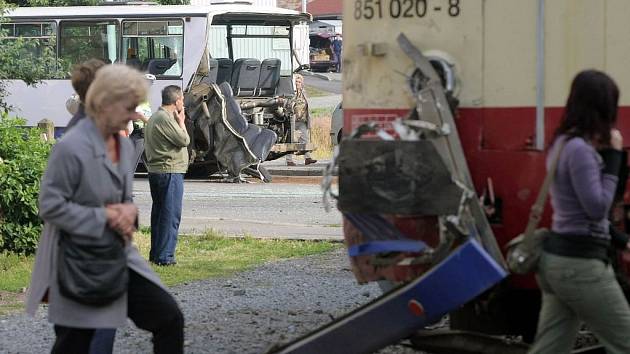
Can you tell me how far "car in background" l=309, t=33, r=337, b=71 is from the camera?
5750cm

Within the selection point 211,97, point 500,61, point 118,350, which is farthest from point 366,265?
point 211,97

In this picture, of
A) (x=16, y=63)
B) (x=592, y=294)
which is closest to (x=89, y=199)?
(x=592, y=294)

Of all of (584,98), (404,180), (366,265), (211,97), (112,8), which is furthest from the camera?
(112,8)

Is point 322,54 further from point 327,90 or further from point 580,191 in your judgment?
point 580,191

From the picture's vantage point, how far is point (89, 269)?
5508 mm

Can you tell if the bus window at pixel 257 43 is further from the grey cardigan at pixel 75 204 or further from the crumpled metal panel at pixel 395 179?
the grey cardigan at pixel 75 204

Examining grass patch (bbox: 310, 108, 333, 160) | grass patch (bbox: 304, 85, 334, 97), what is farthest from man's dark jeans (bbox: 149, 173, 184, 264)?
grass patch (bbox: 304, 85, 334, 97)

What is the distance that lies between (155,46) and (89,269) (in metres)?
19.5

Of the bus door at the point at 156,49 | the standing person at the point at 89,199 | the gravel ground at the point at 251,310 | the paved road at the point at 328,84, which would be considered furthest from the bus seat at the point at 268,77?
the paved road at the point at 328,84

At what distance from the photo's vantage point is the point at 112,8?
2506 cm

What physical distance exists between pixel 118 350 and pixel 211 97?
14324mm

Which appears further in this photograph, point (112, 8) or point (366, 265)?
point (112, 8)

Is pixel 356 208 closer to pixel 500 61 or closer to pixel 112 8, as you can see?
pixel 500 61

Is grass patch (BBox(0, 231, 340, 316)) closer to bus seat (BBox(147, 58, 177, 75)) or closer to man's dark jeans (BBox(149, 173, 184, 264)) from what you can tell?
man's dark jeans (BBox(149, 173, 184, 264))
